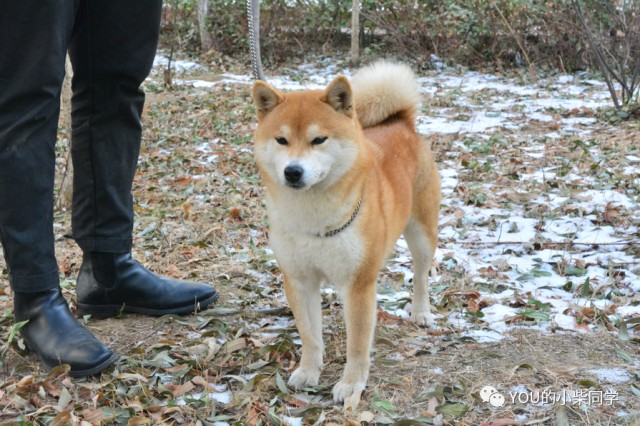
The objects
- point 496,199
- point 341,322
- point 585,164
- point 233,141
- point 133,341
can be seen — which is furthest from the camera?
point 233,141

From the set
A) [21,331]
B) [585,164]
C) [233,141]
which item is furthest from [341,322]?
[233,141]

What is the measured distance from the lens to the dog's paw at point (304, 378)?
2371 millimetres

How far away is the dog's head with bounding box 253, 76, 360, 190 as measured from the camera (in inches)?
89.5

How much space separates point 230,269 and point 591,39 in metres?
4.79

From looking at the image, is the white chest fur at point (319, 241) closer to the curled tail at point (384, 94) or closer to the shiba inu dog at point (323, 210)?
the shiba inu dog at point (323, 210)

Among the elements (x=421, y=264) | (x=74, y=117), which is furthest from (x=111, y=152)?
(x=421, y=264)

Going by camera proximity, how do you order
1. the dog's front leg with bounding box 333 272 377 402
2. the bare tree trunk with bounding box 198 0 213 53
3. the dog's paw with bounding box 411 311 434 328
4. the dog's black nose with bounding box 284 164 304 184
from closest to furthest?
the dog's black nose with bounding box 284 164 304 184 → the dog's front leg with bounding box 333 272 377 402 → the dog's paw with bounding box 411 311 434 328 → the bare tree trunk with bounding box 198 0 213 53

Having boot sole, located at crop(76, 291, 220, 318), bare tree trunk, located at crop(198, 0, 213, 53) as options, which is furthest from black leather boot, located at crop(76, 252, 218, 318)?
bare tree trunk, located at crop(198, 0, 213, 53)

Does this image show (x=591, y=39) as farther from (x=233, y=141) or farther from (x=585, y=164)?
(x=233, y=141)

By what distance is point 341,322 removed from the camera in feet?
9.49

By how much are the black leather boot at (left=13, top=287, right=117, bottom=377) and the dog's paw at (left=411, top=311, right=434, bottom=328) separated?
4.23ft

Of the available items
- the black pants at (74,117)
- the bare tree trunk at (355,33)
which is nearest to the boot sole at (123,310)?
the black pants at (74,117)

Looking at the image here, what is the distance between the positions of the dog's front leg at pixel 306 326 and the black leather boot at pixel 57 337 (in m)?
0.65

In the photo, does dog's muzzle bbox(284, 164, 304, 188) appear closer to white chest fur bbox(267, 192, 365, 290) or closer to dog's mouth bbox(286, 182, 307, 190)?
dog's mouth bbox(286, 182, 307, 190)
